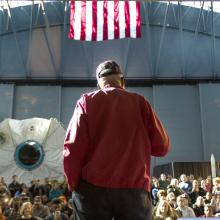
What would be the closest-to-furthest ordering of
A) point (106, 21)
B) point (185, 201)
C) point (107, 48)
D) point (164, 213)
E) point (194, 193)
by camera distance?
point (164, 213) < point (185, 201) < point (194, 193) < point (106, 21) < point (107, 48)

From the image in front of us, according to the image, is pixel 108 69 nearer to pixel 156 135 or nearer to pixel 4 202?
pixel 156 135

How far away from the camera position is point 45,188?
37.9 ft

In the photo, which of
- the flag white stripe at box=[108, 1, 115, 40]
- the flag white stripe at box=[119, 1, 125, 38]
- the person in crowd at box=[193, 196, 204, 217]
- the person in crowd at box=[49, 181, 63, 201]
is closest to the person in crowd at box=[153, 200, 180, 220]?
the person in crowd at box=[193, 196, 204, 217]

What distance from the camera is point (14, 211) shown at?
26.2ft

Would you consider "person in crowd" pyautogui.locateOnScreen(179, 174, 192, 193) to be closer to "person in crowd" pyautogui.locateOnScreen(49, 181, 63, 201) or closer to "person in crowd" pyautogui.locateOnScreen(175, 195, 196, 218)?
"person in crowd" pyautogui.locateOnScreen(175, 195, 196, 218)

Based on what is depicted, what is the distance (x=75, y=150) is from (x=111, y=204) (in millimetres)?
287

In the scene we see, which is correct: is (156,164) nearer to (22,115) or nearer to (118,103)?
(22,115)

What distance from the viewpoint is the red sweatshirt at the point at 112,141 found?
1882 millimetres

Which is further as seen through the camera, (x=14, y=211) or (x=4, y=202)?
(x=4, y=202)

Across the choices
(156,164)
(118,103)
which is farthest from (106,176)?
(156,164)

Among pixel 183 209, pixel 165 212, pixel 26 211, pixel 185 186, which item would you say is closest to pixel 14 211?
pixel 26 211

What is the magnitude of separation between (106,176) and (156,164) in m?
17.3

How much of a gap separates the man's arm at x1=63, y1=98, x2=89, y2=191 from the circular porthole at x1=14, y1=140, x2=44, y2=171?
13533 mm

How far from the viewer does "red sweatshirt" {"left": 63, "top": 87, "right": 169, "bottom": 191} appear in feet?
6.17
